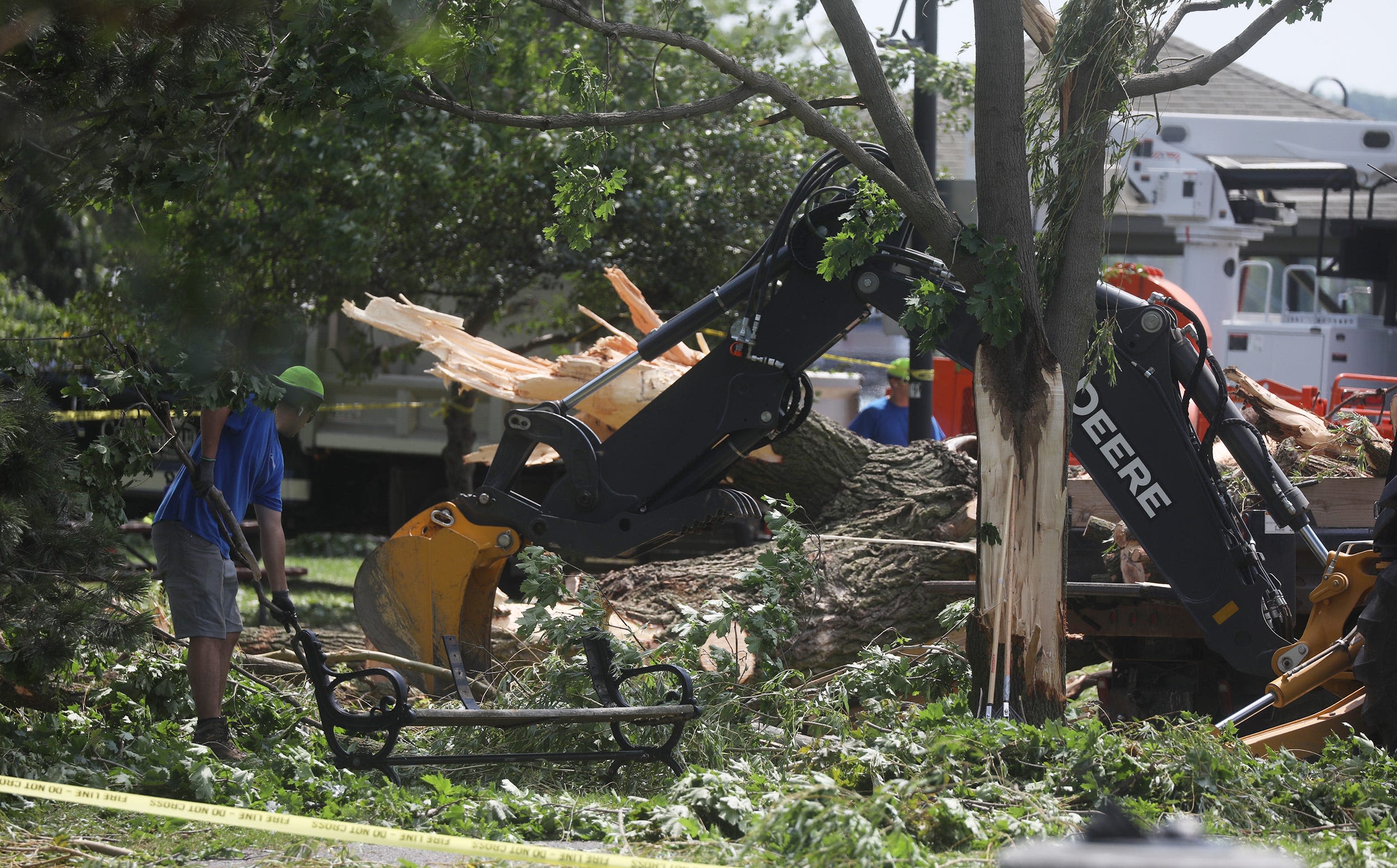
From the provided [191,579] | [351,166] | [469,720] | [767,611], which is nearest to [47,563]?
[191,579]

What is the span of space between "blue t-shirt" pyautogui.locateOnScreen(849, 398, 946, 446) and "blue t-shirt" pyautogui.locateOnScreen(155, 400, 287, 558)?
5.45m

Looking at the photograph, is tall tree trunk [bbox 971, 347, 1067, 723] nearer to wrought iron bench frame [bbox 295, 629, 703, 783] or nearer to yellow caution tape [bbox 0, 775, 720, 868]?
wrought iron bench frame [bbox 295, 629, 703, 783]

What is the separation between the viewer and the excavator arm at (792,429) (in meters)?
5.09

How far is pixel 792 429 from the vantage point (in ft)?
17.5

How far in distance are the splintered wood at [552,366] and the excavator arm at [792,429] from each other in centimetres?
197

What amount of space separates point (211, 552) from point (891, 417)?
606 centimetres

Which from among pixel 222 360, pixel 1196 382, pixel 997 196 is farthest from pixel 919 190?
pixel 222 360

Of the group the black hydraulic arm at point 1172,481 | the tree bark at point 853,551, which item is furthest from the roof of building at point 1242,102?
the black hydraulic arm at point 1172,481

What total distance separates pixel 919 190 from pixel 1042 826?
2284mm

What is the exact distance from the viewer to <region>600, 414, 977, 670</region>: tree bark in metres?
6.36

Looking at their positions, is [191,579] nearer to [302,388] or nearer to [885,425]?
[302,388]

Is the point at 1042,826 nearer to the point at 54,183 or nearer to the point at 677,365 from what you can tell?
the point at 54,183

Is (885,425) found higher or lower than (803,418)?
lower

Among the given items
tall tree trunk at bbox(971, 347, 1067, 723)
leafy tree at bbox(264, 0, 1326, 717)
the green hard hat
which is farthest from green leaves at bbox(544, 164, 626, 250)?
tall tree trunk at bbox(971, 347, 1067, 723)
